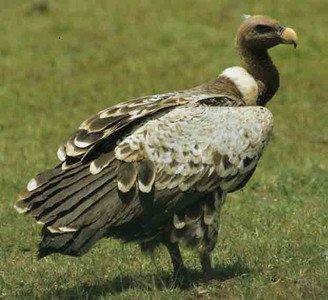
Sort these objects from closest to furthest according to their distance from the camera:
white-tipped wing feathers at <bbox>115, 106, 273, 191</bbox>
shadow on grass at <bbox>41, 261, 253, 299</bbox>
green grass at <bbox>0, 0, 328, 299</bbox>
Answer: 1. white-tipped wing feathers at <bbox>115, 106, 273, 191</bbox>
2. shadow on grass at <bbox>41, 261, 253, 299</bbox>
3. green grass at <bbox>0, 0, 328, 299</bbox>

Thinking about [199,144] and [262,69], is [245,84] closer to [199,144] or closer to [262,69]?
[262,69]

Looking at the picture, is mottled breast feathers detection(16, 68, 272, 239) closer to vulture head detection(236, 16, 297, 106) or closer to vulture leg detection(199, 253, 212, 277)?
vulture leg detection(199, 253, 212, 277)

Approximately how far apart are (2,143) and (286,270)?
6.41m

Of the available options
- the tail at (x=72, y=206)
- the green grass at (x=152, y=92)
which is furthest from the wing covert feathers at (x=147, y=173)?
the green grass at (x=152, y=92)

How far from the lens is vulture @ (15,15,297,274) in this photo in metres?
6.11

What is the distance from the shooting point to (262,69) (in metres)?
7.39

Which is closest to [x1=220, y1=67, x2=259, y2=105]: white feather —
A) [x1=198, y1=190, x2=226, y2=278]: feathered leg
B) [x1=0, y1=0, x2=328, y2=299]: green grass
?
[x1=198, y1=190, x2=226, y2=278]: feathered leg

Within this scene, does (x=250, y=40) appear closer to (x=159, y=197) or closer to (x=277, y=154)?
(x=159, y=197)

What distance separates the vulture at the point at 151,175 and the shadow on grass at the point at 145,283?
0.13 meters

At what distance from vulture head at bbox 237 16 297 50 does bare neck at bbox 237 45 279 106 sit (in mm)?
51

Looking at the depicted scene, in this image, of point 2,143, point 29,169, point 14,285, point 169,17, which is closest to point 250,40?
point 14,285

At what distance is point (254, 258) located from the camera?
23.2 feet

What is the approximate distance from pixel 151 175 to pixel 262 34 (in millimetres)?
1845

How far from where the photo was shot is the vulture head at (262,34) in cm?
740
